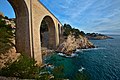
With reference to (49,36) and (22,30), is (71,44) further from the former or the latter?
(22,30)

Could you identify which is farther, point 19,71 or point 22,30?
point 22,30

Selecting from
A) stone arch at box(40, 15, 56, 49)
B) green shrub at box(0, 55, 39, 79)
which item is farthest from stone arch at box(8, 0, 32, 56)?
stone arch at box(40, 15, 56, 49)

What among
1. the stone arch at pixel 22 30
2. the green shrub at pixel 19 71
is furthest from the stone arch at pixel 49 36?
the green shrub at pixel 19 71

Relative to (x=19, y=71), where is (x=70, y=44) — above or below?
above

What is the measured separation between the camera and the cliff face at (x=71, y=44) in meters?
31.3

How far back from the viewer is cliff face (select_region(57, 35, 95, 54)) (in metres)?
31.3

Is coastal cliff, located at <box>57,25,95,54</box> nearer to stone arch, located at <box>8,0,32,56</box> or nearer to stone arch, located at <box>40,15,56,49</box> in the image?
stone arch, located at <box>40,15,56,49</box>

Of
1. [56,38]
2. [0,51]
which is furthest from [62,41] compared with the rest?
[0,51]

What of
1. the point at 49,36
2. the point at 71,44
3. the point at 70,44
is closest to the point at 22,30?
the point at 49,36

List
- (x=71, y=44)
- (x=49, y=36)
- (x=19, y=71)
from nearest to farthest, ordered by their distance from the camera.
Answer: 1. (x=19, y=71)
2. (x=49, y=36)
3. (x=71, y=44)

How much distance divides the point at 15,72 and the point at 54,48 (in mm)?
24020

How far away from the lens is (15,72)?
314 inches

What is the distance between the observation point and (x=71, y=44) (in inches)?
1335

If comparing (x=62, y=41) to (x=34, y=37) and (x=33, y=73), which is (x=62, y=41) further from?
(x=33, y=73)
